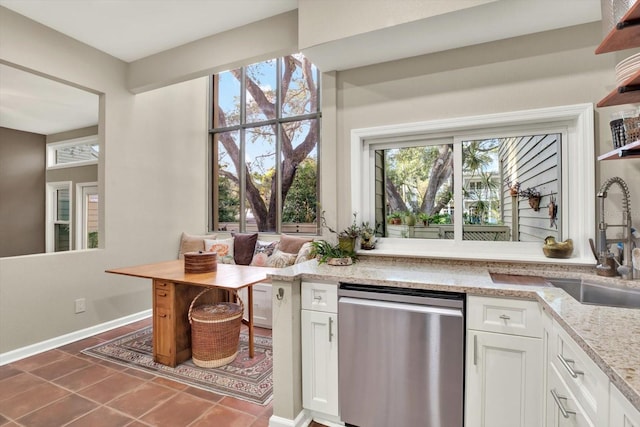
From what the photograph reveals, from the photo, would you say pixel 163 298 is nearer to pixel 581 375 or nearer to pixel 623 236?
pixel 581 375

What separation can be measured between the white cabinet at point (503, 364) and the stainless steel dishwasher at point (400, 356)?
0.19 ft

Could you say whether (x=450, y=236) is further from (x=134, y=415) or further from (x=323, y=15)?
(x=134, y=415)

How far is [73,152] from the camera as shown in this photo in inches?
233

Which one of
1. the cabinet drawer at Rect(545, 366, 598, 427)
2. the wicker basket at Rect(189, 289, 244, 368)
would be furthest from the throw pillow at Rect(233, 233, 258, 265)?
the cabinet drawer at Rect(545, 366, 598, 427)

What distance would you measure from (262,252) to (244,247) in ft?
1.19

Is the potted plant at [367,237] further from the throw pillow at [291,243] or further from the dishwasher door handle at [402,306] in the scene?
the throw pillow at [291,243]

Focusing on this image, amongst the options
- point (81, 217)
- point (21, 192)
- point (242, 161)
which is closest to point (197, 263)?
point (242, 161)

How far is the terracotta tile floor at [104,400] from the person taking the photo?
78.0 inches

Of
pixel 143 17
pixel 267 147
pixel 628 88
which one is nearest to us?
pixel 628 88

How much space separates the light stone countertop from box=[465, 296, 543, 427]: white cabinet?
0.09 m

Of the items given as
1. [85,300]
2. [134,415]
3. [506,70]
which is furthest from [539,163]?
[85,300]

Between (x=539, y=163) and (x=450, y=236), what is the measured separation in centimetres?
81

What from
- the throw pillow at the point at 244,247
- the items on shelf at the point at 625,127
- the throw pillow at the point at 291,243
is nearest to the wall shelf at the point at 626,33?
the items on shelf at the point at 625,127

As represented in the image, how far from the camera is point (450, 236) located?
2.44 meters
